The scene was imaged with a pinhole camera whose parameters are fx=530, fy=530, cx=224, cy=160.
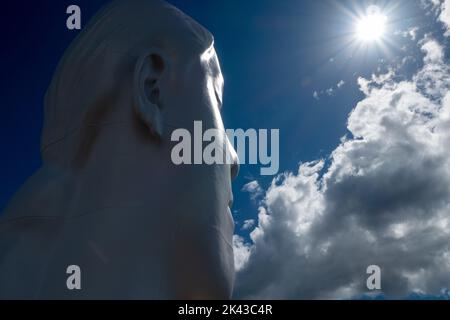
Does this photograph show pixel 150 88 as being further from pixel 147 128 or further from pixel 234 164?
pixel 234 164

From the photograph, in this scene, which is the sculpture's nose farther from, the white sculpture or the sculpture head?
the white sculpture

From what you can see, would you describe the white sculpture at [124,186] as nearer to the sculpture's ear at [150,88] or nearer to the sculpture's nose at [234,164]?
the sculpture's ear at [150,88]

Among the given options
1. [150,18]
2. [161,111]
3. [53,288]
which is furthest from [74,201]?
[150,18]

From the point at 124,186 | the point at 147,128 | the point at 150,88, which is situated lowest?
the point at 124,186

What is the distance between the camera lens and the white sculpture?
13.4 ft

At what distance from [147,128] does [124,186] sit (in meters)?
0.60

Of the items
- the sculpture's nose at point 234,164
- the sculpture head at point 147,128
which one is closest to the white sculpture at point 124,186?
the sculpture head at point 147,128

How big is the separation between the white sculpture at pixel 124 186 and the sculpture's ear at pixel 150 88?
0.01 metres

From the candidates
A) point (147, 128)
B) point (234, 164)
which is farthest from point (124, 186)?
point (234, 164)

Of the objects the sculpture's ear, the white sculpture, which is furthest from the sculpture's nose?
the sculpture's ear

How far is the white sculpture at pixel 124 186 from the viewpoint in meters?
4.09

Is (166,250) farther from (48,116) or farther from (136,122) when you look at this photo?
(48,116)

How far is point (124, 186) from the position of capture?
4438 millimetres

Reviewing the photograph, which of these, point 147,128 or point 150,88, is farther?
point 150,88
